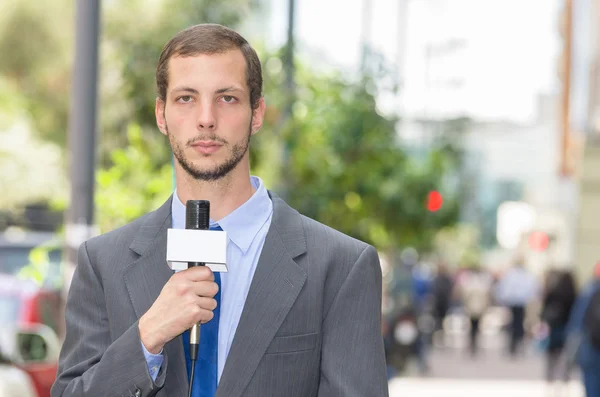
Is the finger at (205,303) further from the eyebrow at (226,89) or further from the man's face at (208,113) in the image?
the eyebrow at (226,89)

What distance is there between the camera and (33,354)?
11.0 meters

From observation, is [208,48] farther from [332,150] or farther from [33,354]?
[332,150]

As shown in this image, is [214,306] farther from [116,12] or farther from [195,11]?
[116,12]

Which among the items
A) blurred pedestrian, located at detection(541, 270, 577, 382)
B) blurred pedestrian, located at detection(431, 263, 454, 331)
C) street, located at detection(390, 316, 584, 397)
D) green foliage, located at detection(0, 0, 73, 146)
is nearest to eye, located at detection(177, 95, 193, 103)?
street, located at detection(390, 316, 584, 397)

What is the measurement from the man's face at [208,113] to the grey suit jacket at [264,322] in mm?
209

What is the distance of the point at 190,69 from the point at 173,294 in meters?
0.51

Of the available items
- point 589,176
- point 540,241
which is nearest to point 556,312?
point 589,176

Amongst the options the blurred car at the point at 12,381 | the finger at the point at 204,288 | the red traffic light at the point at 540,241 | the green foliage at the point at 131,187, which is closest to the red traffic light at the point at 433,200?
the green foliage at the point at 131,187

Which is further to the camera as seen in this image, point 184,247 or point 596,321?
point 596,321

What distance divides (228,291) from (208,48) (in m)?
0.52

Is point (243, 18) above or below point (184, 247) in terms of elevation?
above

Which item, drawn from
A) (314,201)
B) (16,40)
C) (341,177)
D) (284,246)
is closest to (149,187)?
(314,201)

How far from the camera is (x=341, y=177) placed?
17750 mm

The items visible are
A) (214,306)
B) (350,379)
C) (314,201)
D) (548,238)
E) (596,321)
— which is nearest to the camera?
(214,306)
